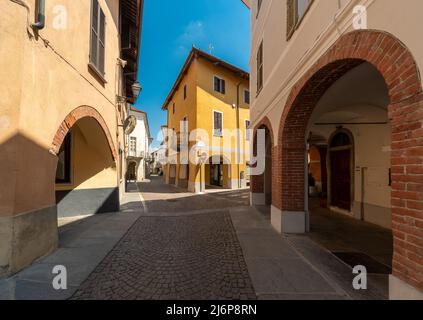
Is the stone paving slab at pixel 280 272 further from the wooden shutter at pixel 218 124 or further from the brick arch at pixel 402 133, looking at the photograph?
the wooden shutter at pixel 218 124

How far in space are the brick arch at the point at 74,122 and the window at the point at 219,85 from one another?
10.9 metres

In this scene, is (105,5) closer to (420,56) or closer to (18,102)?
(18,102)

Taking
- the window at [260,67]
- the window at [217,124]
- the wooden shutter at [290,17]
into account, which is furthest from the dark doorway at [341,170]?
the window at [217,124]

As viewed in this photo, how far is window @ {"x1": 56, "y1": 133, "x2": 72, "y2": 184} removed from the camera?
656 cm

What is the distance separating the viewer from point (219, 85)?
1580cm

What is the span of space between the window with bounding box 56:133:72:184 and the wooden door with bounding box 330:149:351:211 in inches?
417

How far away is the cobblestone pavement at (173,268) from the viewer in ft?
9.01

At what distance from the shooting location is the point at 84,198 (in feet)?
23.0

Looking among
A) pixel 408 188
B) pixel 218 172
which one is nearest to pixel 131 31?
pixel 408 188

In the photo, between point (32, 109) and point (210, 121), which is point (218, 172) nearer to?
point (210, 121)

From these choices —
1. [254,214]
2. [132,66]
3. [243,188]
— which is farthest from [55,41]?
[243,188]

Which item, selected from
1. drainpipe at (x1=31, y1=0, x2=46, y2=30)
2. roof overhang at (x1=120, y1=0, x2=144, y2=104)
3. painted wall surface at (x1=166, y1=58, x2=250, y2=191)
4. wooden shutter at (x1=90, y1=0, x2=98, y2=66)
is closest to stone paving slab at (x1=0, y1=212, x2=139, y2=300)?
drainpipe at (x1=31, y1=0, x2=46, y2=30)

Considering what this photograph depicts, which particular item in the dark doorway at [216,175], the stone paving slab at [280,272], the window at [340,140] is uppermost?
the window at [340,140]

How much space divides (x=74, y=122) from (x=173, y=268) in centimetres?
407
